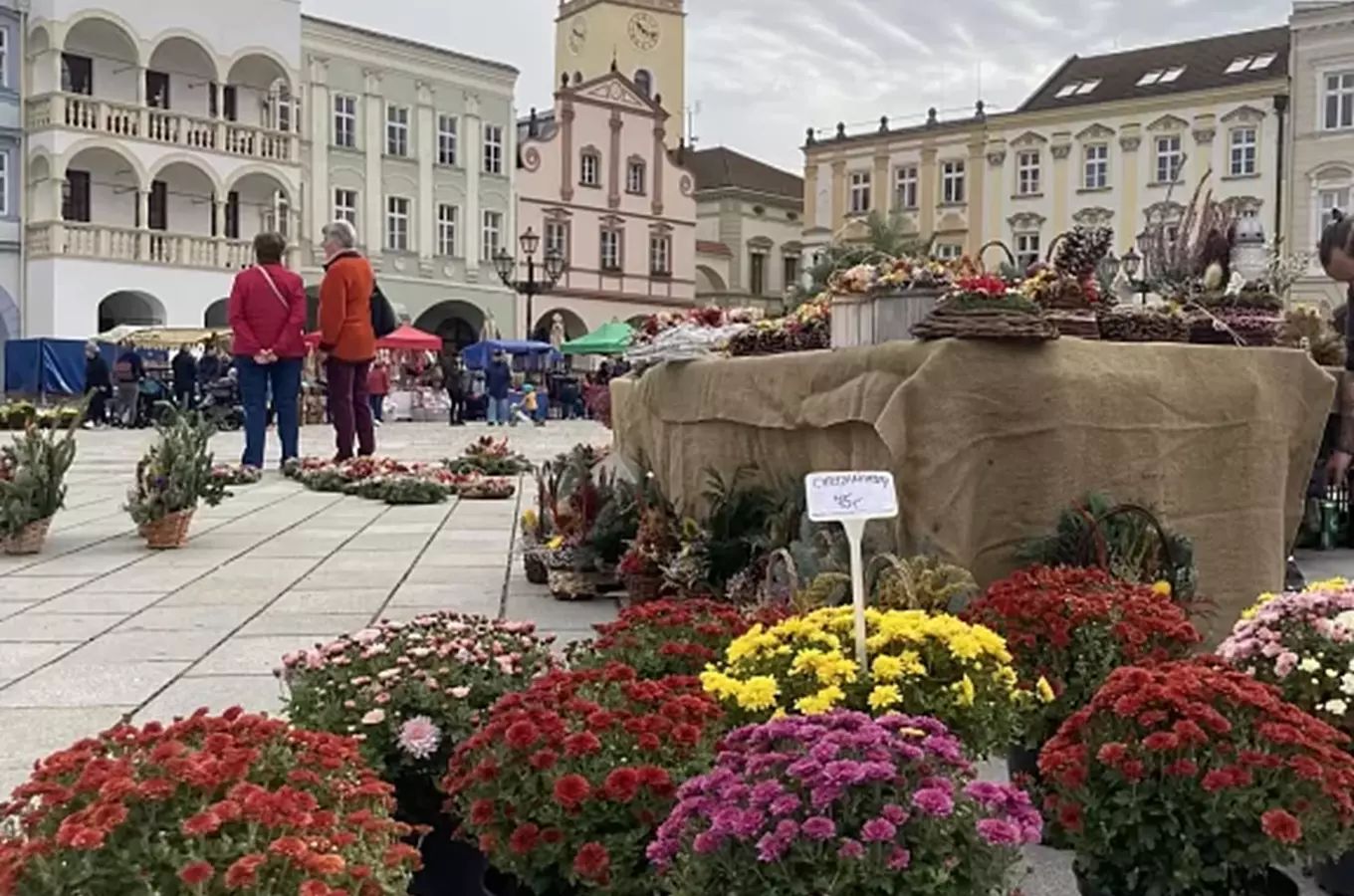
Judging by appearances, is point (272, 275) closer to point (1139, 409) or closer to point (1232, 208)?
point (1232, 208)

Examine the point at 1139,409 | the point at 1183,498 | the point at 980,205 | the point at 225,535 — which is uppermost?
the point at 980,205

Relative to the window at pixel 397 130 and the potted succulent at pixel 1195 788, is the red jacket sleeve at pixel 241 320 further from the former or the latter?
the window at pixel 397 130

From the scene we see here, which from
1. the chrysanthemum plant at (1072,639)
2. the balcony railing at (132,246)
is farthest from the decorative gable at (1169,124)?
the chrysanthemum plant at (1072,639)

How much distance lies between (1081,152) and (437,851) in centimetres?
4770

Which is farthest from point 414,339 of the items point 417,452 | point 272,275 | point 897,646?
point 897,646

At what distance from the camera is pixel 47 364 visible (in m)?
29.0

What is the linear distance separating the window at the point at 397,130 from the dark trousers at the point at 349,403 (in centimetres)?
2890

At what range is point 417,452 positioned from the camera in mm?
16484

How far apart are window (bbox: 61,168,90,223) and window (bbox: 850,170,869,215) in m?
29.5

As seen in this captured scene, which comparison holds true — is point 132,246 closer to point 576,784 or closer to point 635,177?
point 635,177

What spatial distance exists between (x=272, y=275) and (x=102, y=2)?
81.8 feet

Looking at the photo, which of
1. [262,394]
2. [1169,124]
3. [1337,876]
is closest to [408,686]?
[1337,876]

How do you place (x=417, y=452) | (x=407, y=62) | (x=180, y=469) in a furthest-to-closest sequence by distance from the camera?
(x=407, y=62) → (x=417, y=452) → (x=180, y=469)

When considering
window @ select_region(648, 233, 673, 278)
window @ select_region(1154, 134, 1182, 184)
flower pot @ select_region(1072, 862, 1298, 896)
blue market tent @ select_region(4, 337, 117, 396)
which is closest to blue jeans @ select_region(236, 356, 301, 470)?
flower pot @ select_region(1072, 862, 1298, 896)
